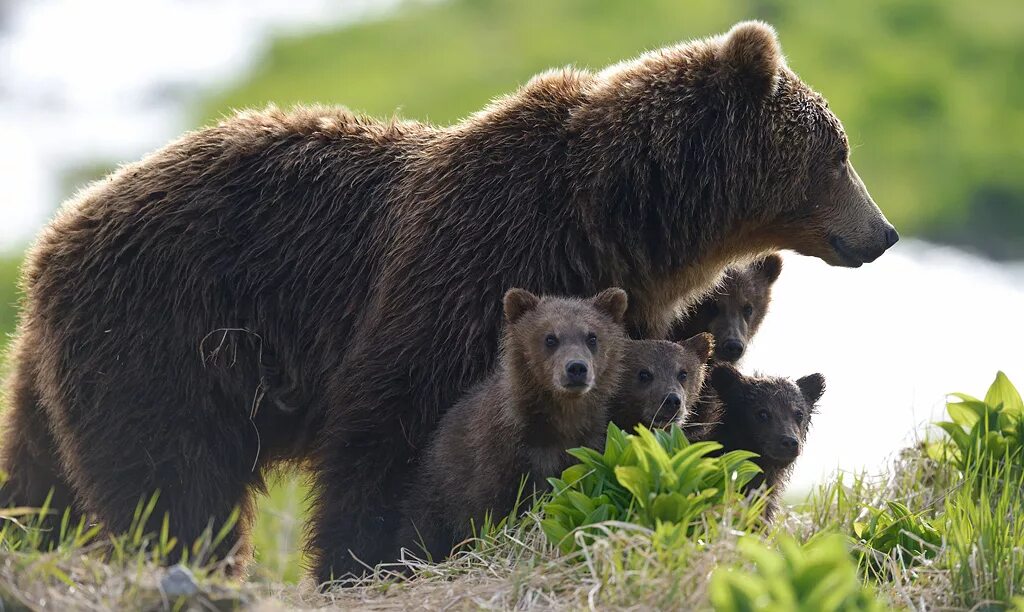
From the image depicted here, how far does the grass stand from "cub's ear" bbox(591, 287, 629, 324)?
1.03m

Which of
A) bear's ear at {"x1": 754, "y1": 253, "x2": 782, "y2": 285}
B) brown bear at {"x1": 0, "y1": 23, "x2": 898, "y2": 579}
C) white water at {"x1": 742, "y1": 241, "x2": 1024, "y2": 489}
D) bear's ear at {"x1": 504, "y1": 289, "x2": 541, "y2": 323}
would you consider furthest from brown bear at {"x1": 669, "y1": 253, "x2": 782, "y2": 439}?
white water at {"x1": 742, "y1": 241, "x2": 1024, "y2": 489}

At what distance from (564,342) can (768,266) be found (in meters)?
2.49

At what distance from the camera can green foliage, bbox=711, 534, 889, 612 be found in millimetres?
4758

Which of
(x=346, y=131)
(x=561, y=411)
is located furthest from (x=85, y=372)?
(x=561, y=411)

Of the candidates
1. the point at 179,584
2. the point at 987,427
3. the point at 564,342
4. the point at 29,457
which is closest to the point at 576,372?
the point at 564,342

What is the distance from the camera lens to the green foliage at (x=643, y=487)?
6281 mm

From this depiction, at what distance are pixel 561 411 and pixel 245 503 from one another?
2.16 metres

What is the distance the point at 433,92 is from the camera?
29.6m

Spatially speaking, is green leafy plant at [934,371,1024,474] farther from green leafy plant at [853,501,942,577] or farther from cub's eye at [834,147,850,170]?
cub's eye at [834,147,850,170]

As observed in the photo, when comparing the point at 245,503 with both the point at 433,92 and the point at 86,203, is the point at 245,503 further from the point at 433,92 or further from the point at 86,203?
the point at 433,92

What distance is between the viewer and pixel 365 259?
8.23 m

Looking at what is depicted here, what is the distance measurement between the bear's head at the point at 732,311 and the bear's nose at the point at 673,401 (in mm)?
1456

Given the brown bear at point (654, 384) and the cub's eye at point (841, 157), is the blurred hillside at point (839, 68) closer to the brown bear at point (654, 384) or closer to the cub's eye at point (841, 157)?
the cub's eye at point (841, 157)

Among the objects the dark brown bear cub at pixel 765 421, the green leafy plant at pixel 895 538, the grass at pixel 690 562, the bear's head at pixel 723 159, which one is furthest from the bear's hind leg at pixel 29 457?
the green leafy plant at pixel 895 538
